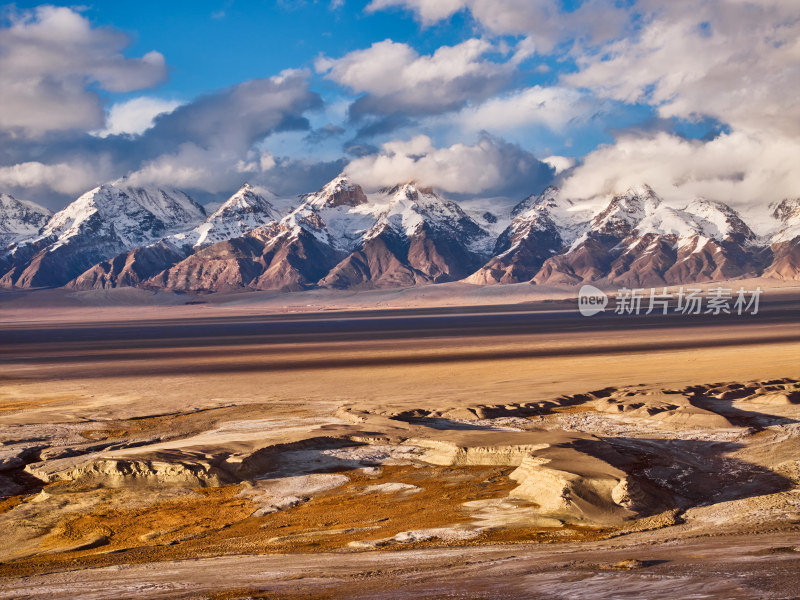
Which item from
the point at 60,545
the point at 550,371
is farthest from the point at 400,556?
the point at 550,371

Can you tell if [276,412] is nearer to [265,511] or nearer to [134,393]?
[134,393]

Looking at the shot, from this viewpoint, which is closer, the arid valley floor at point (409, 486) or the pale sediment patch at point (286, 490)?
the arid valley floor at point (409, 486)

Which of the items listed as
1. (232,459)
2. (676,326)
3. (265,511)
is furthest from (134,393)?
(676,326)

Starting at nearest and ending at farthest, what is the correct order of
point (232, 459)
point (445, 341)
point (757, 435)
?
point (232, 459) → point (757, 435) → point (445, 341)

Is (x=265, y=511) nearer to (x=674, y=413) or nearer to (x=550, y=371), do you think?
(x=674, y=413)

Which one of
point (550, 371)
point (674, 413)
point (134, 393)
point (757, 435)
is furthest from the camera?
point (550, 371)

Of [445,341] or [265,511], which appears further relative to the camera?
[445,341]

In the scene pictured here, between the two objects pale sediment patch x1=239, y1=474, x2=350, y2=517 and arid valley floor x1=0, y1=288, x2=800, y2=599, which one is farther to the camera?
pale sediment patch x1=239, y1=474, x2=350, y2=517
